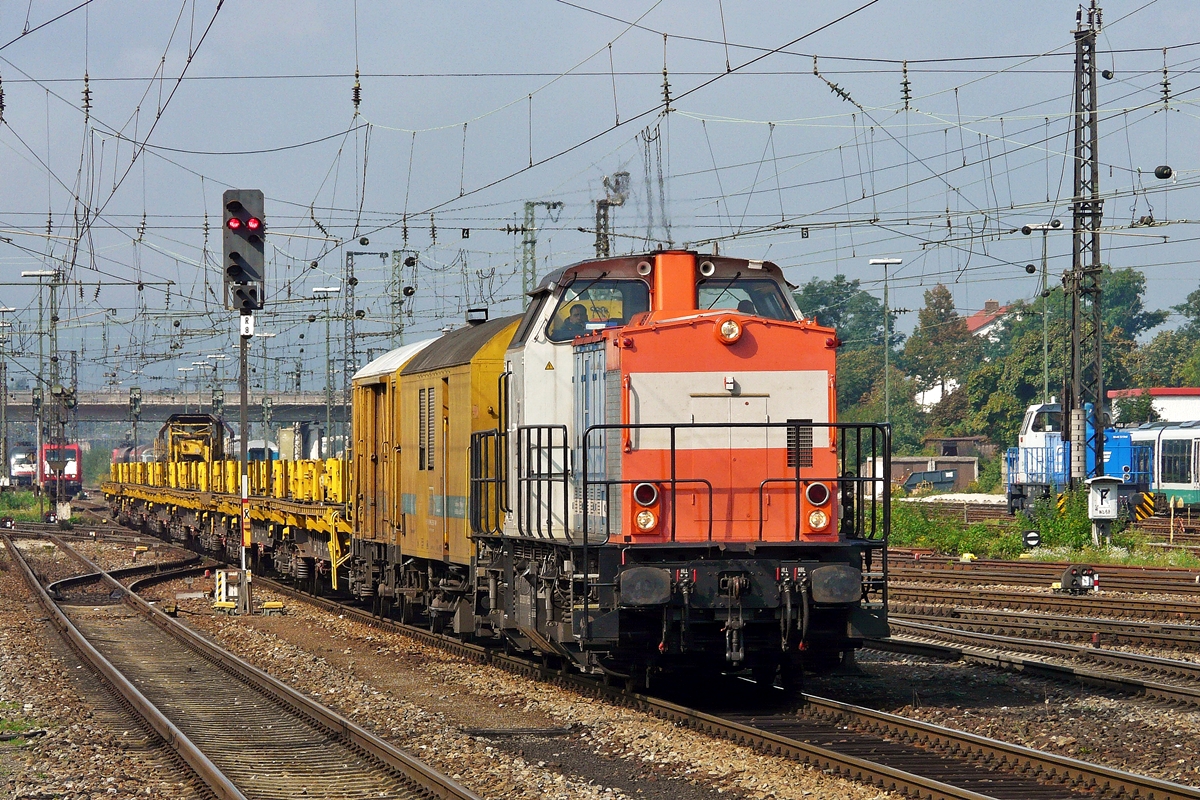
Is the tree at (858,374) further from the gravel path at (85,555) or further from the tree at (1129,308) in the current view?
the gravel path at (85,555)

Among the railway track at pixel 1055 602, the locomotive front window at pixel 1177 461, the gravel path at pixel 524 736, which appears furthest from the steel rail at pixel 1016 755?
the locomotive front window at pixel 1177 461

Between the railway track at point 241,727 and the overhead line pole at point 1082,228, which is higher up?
the overhead line pole at point 1082,228

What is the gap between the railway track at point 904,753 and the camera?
7809 mm

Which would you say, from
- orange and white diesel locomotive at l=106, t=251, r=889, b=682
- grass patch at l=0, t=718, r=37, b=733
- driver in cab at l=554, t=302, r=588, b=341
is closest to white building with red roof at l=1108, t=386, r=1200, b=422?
orange and white diesel locomotive at l=106, t=251, r=889, b=682

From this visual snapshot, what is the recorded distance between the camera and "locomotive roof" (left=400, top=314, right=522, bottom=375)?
1360 centimetres

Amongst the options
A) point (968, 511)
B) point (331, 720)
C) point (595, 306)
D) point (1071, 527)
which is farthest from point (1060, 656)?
point (968, 511)

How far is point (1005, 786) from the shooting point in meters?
8.04

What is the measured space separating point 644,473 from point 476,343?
3910 millimetres

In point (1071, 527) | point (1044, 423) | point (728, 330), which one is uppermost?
point (728, 330)

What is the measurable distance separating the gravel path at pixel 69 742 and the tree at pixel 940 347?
82.3 meters

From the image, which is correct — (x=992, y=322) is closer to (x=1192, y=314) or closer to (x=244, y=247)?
(x=1192, y=314)

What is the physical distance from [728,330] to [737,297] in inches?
30.9

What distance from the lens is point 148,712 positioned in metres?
11.0

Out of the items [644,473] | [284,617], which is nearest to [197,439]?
[284,617]
